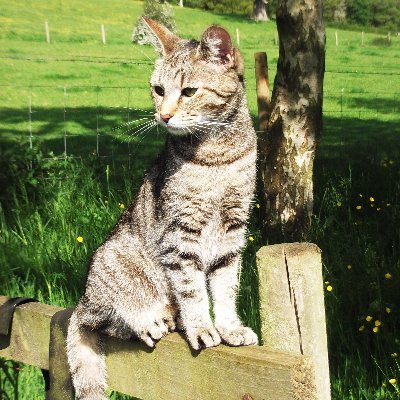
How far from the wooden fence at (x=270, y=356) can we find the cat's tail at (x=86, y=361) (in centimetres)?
19

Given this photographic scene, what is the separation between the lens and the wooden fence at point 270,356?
1792mm

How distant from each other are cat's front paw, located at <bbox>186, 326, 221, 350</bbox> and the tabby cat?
10 centimetres

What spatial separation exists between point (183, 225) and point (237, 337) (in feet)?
1.50

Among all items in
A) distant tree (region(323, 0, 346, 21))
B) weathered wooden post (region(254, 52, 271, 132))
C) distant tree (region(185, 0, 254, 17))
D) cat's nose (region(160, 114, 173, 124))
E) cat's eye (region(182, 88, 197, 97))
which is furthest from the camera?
distant tree (region(185, 0, 254, 17))

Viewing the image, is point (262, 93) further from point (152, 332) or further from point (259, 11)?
point (259, 11)

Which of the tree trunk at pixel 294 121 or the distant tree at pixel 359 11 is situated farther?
the distant tree at pixel 359 11

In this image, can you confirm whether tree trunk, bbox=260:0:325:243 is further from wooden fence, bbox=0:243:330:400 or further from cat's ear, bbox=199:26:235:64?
wooden fence, bbox=0:243:330:400

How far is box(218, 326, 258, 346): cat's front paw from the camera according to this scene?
2.33 m

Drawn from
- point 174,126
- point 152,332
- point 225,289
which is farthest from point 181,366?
point 174,126

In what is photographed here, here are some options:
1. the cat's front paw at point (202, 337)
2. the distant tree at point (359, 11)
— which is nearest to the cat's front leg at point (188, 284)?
the cat's front paw at point (202, 337)

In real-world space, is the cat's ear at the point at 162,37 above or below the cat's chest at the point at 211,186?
above

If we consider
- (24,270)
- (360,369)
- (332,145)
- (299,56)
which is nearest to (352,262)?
(360,369)

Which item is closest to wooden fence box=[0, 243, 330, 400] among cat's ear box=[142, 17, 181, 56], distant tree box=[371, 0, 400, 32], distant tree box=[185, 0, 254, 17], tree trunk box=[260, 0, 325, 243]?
cat's ear box=[142, 17, 181, 56]

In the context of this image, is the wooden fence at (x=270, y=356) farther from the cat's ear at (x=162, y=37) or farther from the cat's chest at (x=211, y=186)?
the cat's ear at (x=162, y=37)
